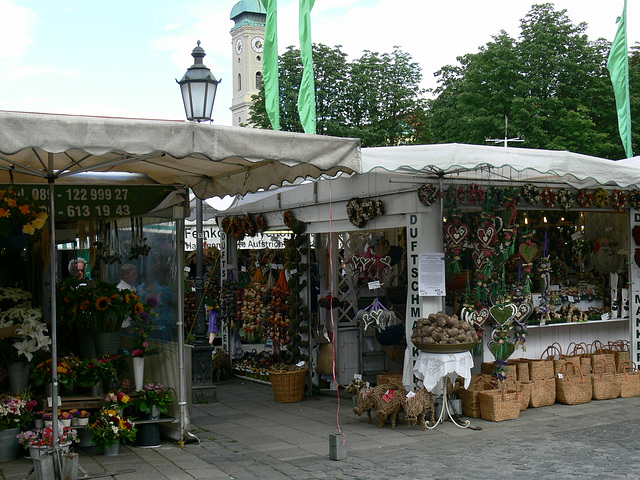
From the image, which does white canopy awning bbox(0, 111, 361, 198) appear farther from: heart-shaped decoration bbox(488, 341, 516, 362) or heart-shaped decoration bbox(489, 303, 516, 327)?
heart-shaped decoration bbox(488, 341, 516, 362)

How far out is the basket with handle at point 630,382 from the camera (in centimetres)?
915

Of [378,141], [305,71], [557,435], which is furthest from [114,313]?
[378,141]

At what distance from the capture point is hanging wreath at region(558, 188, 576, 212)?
29.2ft

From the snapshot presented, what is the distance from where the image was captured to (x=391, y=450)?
6.69 m

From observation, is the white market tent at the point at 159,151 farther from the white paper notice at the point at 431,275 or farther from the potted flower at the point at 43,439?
the white paper notice at the point at 431,275

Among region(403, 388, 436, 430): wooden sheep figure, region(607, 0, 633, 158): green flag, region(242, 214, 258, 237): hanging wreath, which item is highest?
region(607, 0, 633, 158): green flag

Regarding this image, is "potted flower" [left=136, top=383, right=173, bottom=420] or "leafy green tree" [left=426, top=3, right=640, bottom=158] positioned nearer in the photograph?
"potted flower" [left=136, top=383, right=173, bottom=420]

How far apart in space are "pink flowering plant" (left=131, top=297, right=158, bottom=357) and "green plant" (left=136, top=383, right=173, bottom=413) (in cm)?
36

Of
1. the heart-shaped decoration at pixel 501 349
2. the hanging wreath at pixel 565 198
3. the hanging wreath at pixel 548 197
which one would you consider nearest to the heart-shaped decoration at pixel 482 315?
the heart-shaped decoration at pixel 501 349

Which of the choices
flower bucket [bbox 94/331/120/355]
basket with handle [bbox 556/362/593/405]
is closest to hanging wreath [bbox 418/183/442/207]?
basket with handle [bbox 556/362/593/405]

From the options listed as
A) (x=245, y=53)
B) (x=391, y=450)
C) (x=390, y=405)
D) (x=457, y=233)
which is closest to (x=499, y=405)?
(x=390, y=405)

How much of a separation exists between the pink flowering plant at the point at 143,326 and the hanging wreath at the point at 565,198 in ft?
16.9

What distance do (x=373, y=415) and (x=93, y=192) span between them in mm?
4176

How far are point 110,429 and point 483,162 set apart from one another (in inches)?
177
